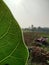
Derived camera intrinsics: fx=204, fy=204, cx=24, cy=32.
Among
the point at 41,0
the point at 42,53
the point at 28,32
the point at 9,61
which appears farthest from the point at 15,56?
the point at 41,0

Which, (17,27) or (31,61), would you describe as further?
(31,61)

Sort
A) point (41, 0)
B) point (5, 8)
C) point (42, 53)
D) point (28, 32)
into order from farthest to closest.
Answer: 1. point (41, 0)
2. point (28, 32)
3. point (42, 53)
4. point (5, 8)

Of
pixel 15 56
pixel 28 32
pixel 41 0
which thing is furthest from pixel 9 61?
pixel 41 0

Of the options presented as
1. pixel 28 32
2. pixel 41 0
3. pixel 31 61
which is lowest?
pixel 31 61

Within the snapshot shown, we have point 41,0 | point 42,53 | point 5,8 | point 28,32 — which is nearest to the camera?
point 5,8

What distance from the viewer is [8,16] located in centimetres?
12

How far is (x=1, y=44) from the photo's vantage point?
0.13 m

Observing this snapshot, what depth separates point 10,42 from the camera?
126 mm

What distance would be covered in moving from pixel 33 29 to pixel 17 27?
16.6 feet

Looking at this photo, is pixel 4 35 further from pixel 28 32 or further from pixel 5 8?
pixel 28 32

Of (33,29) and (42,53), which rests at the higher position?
(33,29)

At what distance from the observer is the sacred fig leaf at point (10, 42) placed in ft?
0.38

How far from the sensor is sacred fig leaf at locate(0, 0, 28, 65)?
12 cm

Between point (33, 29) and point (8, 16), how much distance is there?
5050 mm
